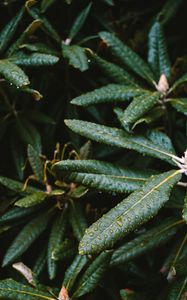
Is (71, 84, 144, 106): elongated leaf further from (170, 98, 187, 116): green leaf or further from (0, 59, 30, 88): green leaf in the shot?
(0, 59, 30, 88): green leaf

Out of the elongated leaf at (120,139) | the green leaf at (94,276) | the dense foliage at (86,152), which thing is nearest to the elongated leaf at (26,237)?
the dense foliage at (86,152)

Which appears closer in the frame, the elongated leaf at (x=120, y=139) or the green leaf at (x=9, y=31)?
the elongated leaf at (x=120, y=139)

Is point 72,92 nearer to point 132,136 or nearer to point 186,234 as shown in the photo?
point 132,136

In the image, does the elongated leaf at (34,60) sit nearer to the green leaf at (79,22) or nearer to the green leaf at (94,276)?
the green leaf at (79,22)

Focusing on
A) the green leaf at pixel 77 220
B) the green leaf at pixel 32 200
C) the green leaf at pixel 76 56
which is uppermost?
the green leaf at pixel 76 56

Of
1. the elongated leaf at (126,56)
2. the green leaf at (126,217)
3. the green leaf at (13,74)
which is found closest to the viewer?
the green leaf at (126,217)

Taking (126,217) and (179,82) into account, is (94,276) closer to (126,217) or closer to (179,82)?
(126,217)

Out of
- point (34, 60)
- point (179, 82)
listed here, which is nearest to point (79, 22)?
point (34, 60)
